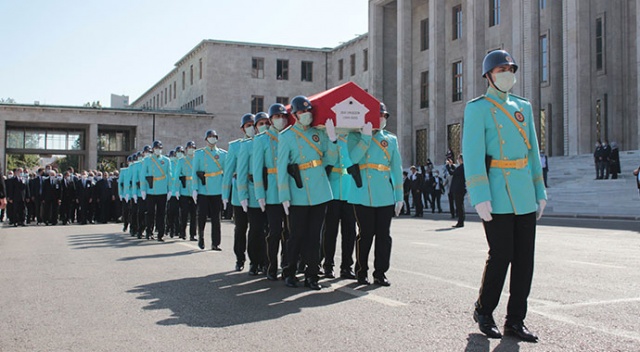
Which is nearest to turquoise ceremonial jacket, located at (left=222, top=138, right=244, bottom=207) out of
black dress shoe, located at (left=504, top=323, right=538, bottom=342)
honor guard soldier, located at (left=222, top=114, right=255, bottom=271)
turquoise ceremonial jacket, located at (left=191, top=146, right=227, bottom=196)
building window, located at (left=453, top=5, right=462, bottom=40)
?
honor guard soldier, located at (left=222, top=114, right=255, bottom=271)

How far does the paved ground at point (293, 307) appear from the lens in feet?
15.8

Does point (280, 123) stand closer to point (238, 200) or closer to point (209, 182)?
point (238, 200)

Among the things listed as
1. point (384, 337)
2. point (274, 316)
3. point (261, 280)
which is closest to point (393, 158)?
point (261, 280)

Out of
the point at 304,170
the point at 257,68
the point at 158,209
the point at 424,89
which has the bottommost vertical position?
the point at 158,209

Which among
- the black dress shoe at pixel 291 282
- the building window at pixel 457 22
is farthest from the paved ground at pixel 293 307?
the building window at pixel 457 22

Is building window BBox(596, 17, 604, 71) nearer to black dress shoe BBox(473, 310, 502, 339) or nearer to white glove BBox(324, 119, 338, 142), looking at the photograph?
white glove BBox(324, 119, 338, 142)

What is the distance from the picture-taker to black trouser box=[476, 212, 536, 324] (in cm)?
497

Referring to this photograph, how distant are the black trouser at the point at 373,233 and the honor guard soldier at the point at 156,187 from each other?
843 cm

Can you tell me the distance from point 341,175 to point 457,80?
130ft

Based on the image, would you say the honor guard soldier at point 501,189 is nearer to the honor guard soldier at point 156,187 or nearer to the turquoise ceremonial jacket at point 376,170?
the turquoise ceremonial jacket at point 376,170

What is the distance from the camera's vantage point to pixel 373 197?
763 cm

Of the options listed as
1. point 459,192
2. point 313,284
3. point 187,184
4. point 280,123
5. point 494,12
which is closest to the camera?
point 313,284

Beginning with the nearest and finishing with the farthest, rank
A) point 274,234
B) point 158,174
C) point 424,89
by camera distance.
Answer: point 274,234 < point 158,174 < point 424,89

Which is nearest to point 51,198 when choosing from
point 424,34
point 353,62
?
point 424,34
